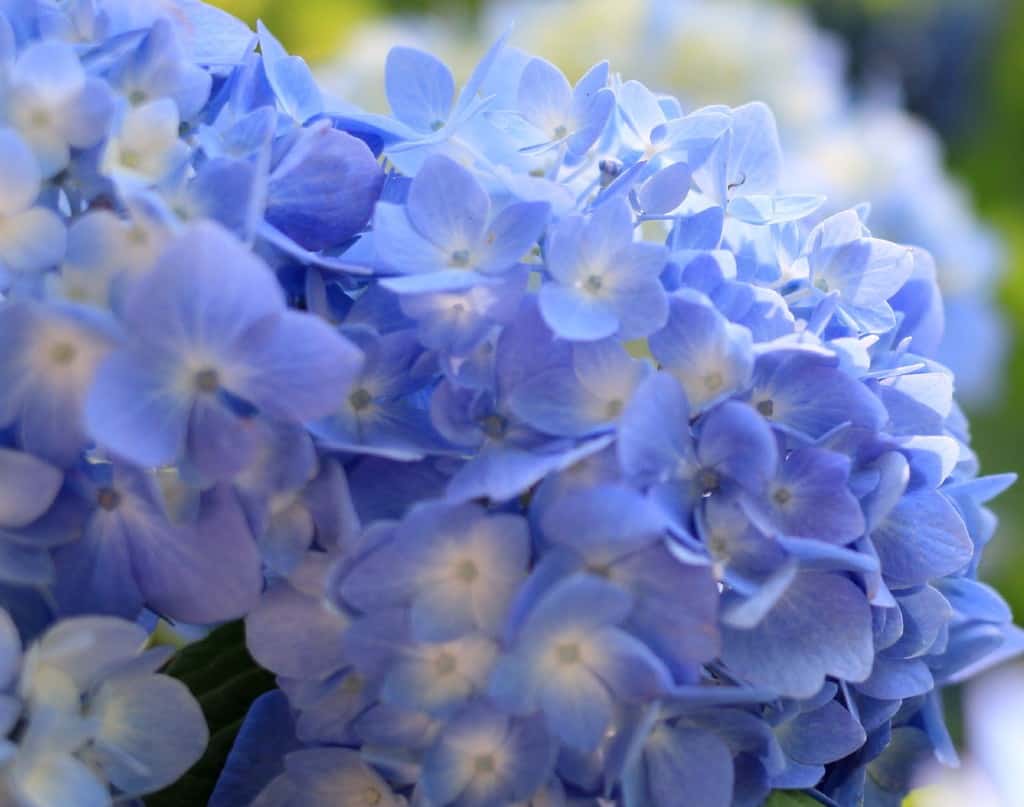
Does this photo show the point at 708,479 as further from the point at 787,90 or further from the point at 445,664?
the point at 787,90

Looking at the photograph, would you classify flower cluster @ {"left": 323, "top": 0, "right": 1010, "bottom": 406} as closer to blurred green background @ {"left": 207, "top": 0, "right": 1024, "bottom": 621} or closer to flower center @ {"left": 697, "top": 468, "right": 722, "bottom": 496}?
blurred green background @ {"left": 207, "top": 0, "right": 1024, "bottom": 621}

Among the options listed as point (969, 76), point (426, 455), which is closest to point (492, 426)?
point (426, 455)

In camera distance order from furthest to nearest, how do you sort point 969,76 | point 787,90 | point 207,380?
point 969,76, point 787,90, point 207,380

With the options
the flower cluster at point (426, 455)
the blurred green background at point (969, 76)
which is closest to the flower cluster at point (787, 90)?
the blurred green background at point (969, 76)

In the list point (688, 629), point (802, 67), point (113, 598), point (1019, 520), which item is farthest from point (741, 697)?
point (1019, 520)

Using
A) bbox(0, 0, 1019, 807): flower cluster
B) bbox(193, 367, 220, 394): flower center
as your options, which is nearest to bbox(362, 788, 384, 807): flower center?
bbox(0, 0, 1019, 807): flower cluster

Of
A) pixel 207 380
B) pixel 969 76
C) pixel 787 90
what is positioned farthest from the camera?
pixel 969 76
